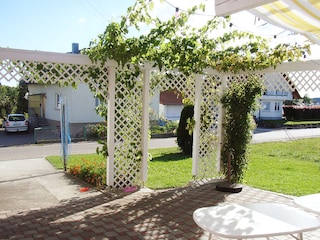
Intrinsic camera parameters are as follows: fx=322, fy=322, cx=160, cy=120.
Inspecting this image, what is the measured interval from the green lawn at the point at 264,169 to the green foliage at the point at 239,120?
0.91 meters

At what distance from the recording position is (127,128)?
640cm

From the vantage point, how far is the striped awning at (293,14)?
2877 mm

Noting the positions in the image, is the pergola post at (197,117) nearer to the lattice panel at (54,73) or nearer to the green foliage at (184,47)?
the green foliage at (184,47)

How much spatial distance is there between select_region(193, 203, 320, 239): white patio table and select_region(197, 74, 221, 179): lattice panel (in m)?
3.66

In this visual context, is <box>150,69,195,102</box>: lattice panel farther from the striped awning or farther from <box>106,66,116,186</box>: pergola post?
the striped awning

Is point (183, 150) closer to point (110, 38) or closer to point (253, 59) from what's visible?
point (253, 59)

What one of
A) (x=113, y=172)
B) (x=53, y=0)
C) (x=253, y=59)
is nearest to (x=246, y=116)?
(x=253, y=59)

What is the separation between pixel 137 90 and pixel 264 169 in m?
5.01

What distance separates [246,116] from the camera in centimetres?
638

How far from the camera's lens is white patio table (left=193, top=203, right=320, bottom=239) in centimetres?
289

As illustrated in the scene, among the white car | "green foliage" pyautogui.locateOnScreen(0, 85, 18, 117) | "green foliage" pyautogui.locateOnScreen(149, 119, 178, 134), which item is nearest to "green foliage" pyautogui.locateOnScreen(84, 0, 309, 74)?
"green foliage" pyautogui.locateOnScreen(149, 119, 178, 134)

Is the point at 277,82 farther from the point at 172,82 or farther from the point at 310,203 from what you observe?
the point at 310,203

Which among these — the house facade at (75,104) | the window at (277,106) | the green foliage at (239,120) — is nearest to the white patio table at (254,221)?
the green foliage at (239,120)

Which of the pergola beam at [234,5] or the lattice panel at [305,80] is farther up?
the pergola beam at [234,5]
